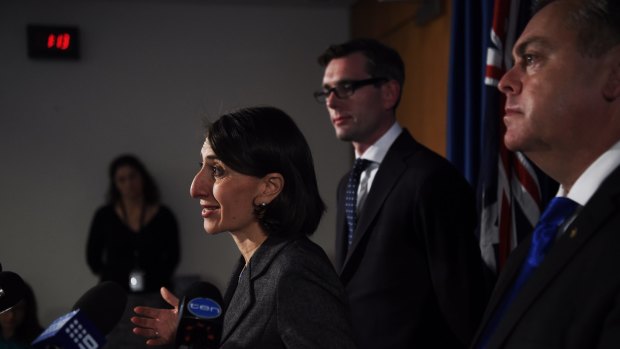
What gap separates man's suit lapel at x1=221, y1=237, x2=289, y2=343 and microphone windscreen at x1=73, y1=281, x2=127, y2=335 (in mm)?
240

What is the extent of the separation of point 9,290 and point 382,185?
1.39 m

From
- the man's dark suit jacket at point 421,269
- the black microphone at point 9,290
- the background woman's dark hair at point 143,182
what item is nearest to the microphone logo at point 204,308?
the black microphone at point 9,290

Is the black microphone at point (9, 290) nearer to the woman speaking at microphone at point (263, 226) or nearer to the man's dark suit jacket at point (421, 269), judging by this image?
the woman speaking at microphone at point (263, 226)

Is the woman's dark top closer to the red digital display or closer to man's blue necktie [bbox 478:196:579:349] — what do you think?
the red digital display

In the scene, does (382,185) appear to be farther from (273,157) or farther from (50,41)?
(50,41)

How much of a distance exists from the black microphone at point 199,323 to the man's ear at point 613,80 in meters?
0.74

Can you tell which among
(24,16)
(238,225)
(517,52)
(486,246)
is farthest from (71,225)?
(517,52)

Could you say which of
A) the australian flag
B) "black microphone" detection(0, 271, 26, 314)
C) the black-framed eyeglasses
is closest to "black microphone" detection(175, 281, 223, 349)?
"black microphone" detection(0, 271, 26, 314)

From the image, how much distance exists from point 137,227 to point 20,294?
3849 mm

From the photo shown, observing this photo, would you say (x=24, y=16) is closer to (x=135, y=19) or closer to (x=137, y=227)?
(x=135, y=19)

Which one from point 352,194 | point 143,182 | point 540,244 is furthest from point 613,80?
point 143,182

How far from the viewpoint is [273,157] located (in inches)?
56.3

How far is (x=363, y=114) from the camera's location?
2.46 metres

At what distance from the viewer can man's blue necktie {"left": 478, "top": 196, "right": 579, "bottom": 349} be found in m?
1.18
